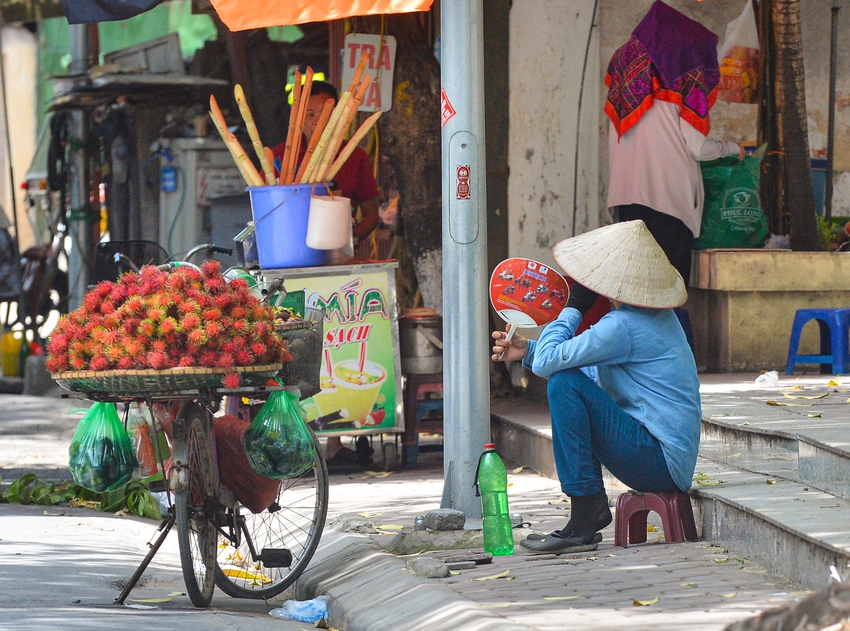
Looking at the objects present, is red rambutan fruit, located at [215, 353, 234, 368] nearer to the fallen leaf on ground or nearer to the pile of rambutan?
the pile of rambutan

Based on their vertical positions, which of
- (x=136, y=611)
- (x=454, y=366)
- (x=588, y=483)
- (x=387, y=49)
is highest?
(x=387, y=49)

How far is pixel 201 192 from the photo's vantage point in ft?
40.1

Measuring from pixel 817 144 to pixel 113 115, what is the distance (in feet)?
22.5

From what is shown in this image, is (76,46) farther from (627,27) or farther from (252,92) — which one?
(627,27)

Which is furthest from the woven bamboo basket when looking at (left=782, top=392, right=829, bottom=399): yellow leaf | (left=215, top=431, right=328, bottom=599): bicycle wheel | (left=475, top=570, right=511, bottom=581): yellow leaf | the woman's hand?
(left=782, top=392, right=829, bottom=399): yellow leaf

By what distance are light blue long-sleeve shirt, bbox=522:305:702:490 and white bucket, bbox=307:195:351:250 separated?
2.27 meters

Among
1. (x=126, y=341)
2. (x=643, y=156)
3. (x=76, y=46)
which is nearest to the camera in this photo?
(x=126, y=341)

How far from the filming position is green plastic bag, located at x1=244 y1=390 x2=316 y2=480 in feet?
14.9

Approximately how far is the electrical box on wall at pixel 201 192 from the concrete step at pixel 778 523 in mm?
7946

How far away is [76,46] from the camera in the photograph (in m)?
11.6

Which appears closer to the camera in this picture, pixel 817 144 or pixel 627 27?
pixel 627 27

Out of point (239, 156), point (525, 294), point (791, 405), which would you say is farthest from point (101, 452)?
point (791, 405)

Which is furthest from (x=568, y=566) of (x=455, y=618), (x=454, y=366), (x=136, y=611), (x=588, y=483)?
(x=136, y=611)

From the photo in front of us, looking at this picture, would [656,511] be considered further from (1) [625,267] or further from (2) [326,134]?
(2) [326,134]
